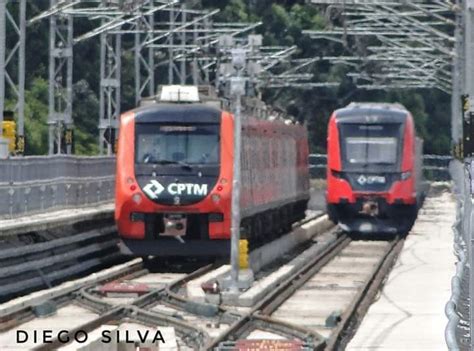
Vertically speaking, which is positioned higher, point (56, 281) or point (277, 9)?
point (277, 9)

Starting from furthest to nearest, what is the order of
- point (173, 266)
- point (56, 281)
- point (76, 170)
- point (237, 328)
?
point (76, 170) → point (173, 266) → point (56, 281) → point (237, 328)

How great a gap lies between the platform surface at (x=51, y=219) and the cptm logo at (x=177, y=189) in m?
1.46

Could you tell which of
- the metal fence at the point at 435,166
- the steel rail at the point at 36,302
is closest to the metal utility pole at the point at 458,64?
the steel rail at the point at 36,302

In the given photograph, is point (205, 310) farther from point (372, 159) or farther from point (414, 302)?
point (372, 159)

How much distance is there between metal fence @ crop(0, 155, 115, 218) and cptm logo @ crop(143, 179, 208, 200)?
2078mm

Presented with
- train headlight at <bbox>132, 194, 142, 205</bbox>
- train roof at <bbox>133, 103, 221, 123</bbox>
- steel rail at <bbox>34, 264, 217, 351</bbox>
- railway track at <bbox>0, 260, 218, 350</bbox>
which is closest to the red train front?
train roof at <bbox>133, 103, 221, 123</bbox>

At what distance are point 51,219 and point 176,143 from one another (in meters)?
3.13

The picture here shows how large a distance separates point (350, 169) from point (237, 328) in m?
21.8

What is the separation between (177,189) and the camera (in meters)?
31.0

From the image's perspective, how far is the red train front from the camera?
1671 inches

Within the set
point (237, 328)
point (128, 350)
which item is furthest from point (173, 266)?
point (128, 350)

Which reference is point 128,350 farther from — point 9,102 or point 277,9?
point 277,9

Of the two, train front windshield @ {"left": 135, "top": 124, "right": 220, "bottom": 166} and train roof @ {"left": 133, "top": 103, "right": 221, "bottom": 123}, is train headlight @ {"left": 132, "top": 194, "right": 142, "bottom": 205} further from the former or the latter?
train roof @ {"left": 133, "top": 103, "right": 221, "bottom": 123}

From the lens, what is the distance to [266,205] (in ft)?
123
